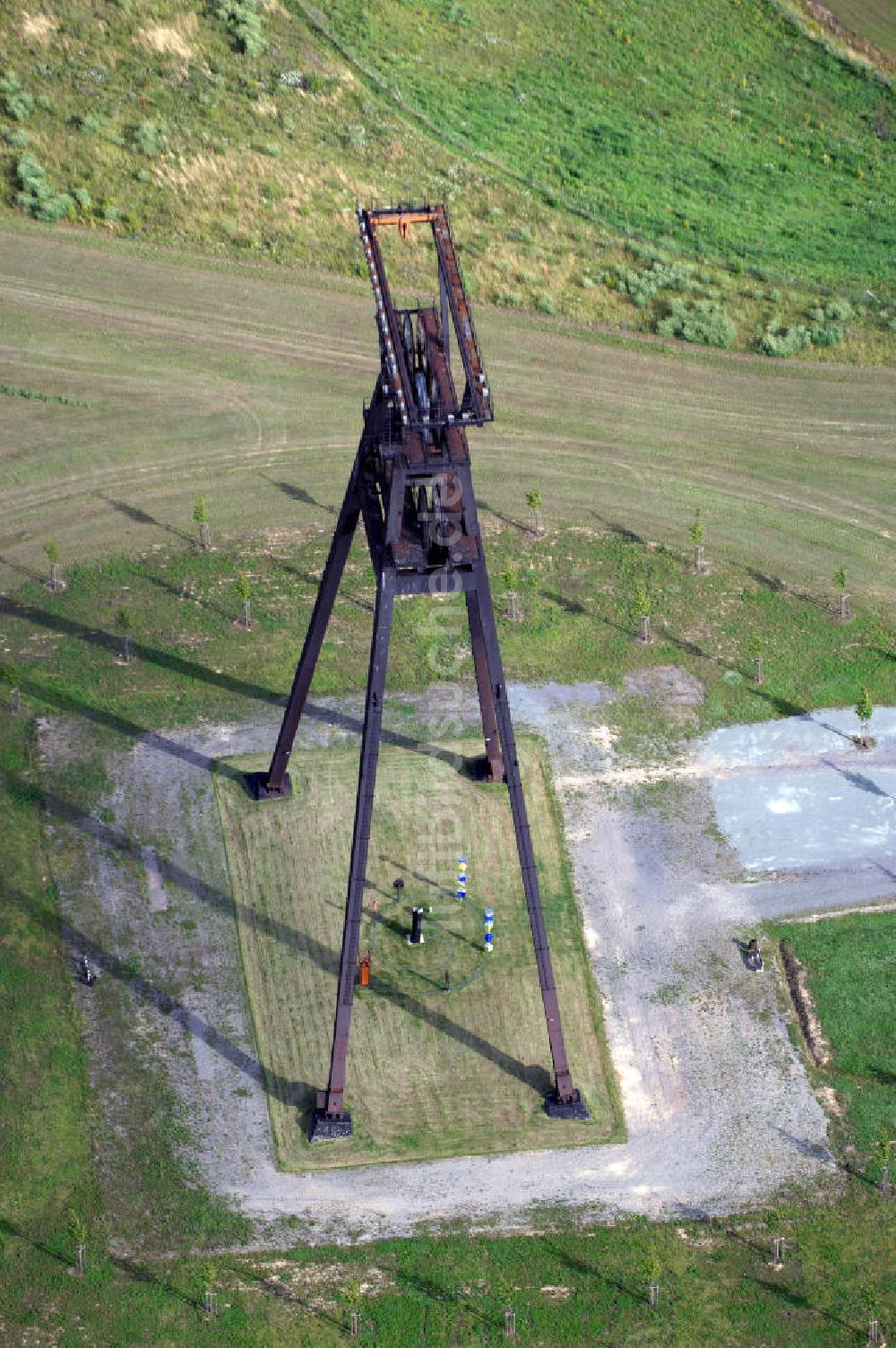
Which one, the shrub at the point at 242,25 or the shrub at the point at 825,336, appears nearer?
the shrub at the point at 825,336

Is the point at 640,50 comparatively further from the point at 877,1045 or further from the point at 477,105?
the point at 877,1045

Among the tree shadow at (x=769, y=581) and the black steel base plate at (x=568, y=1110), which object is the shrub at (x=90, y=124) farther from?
the black steel base plate at (x=568, y=1110)

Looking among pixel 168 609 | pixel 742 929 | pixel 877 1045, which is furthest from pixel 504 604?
pixel 877 1045

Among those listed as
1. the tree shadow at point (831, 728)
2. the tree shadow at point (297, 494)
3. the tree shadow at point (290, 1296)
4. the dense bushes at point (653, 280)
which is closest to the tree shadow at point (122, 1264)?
the tree shadow at point (290, 1296)

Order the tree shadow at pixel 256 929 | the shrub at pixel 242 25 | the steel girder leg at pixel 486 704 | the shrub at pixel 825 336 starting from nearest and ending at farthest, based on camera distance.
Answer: the tree shadow at pixel 256 929
the steel girder leg at pixel 486 704
the shrub at pixel 825 336
the shrub at pixel 242 25

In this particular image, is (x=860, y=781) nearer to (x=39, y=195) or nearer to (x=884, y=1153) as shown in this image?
(x=884, y=1153)

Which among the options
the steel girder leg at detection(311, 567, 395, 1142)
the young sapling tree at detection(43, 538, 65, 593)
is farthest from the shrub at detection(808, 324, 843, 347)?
the steel girder leg at detection(311, 567, 395, 1142)

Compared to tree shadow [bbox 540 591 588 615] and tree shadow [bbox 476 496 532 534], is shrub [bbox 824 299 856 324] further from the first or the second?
tree shadow [bbox 540 591 588 615]

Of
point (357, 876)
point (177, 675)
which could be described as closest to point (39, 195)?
point (177, 675)
